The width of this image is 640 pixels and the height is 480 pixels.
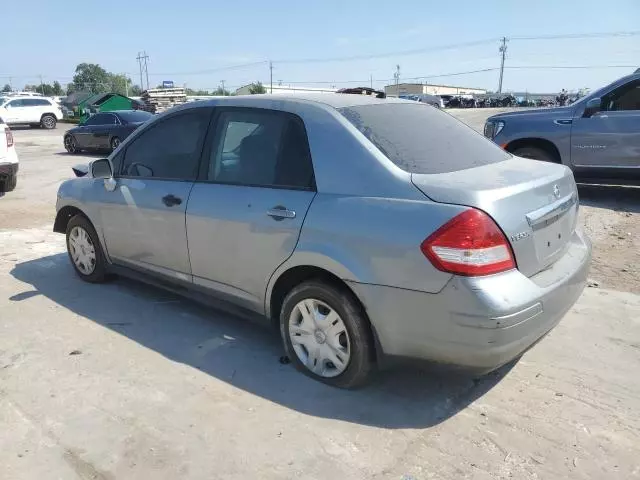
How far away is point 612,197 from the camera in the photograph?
874cm

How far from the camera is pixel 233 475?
2.59 metres

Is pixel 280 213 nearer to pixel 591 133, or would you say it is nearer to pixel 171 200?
pixel 171 200

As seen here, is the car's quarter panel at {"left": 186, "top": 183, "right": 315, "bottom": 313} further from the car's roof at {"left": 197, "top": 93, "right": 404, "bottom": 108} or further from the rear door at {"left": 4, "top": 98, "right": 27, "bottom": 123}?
the rear door at {"left": 4, "top": 98, "right": 27, "bottom": 123}

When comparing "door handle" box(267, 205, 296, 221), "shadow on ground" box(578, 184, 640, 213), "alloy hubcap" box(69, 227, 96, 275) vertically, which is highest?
"door handle" box(267, 205, 296, 221)

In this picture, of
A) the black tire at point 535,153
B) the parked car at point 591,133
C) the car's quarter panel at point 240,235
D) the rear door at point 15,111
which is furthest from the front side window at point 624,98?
the rear door at point 15,111

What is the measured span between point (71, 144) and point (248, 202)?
1611cm

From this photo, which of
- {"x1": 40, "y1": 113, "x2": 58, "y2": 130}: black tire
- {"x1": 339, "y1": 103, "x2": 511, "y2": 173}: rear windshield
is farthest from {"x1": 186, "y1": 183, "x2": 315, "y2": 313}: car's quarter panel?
{"x1": 40, "y1": 113, "x2": 58, "y2": 130}: black tire

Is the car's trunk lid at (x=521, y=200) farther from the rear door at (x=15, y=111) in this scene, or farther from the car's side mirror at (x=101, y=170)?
the rear door at (x=15, y=111)

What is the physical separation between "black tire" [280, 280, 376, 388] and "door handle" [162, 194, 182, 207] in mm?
1217

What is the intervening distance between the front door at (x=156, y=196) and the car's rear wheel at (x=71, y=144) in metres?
14.2

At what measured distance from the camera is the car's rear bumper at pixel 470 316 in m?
2.67

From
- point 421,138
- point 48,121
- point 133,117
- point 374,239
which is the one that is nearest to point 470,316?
point 374,239

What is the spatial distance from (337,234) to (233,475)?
1.30m

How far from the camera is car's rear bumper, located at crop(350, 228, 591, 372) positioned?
8.76 ft
